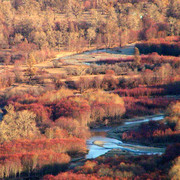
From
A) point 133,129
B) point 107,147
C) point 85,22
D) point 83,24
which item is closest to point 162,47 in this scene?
point 83,24

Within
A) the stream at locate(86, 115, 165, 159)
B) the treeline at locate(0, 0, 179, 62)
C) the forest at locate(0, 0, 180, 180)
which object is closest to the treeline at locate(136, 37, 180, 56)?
the forest at locate(0, 0, 180, 180)

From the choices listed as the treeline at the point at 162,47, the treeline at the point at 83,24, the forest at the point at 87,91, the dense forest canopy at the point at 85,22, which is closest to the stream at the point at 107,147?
the forest at the point at 87,91

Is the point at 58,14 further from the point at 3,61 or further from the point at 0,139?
the point at 0,139

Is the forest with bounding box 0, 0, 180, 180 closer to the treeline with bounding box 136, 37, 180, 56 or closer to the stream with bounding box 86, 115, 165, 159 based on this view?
the treeline with bounding box 136, 37, 180, 56

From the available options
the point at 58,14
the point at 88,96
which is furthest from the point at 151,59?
the point at 58,14

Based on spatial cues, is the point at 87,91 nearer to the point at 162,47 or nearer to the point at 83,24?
the point at 162,47

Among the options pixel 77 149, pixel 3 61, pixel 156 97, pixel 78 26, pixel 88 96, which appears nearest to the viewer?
pixel 77 149

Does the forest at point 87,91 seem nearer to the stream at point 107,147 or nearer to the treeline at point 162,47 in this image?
the treeline at point 162,47

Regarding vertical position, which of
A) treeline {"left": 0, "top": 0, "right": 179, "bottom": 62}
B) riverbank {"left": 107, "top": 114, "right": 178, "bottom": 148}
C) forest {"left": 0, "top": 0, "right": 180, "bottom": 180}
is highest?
treeline {"left": 0, "top": 0, "right": 179, "bottom": 62}

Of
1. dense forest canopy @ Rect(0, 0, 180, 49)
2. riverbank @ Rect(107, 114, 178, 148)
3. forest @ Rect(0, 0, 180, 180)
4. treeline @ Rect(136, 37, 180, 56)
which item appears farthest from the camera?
dense forest canopy @ Rect(0, 0, 180, 49)
